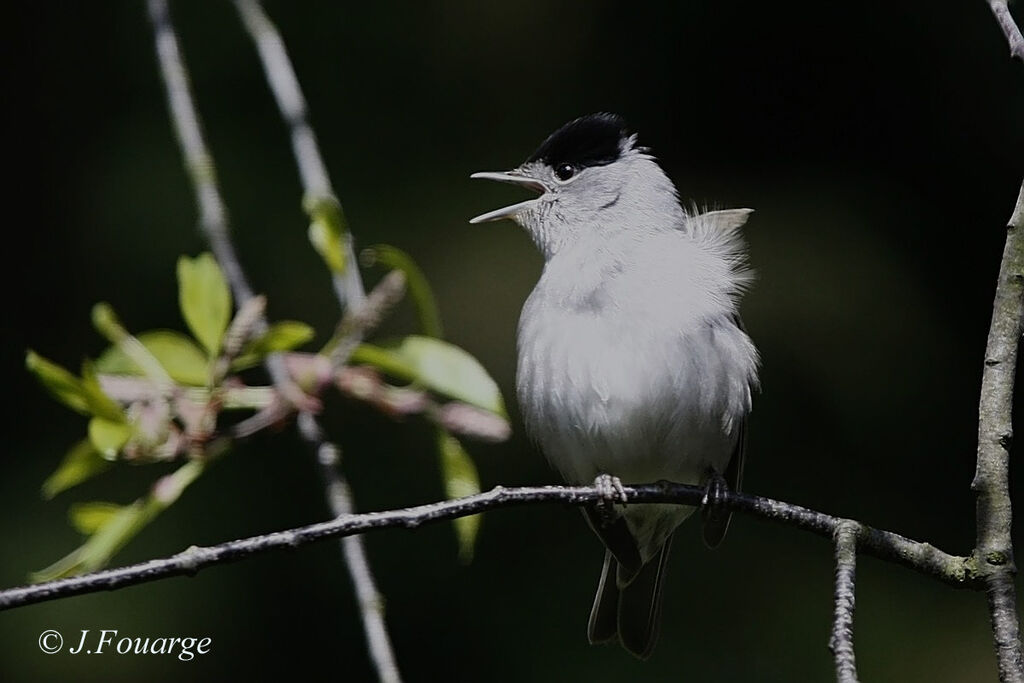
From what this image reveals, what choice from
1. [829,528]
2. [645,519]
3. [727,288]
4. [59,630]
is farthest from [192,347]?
[59,630]

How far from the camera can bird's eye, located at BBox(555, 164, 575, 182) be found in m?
3.14

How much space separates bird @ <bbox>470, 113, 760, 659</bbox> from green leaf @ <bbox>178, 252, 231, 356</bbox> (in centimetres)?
95

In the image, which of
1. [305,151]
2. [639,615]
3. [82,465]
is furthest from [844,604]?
[639,615]

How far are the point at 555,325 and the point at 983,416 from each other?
4.24 feet

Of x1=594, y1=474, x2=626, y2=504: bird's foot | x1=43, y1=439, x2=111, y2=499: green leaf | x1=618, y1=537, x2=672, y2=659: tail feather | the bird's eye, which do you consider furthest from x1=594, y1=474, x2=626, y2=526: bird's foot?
the bird's eye

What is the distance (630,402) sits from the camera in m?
2.57

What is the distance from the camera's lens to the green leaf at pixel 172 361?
1631 millimetres

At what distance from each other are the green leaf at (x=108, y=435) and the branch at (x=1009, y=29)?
1.19 metres

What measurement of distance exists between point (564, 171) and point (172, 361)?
171 centimetres

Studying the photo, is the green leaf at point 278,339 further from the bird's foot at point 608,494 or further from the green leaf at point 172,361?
the bird's foot at point 608,494

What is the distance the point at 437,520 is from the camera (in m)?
1.39

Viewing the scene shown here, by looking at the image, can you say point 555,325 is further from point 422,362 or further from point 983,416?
point 983,416

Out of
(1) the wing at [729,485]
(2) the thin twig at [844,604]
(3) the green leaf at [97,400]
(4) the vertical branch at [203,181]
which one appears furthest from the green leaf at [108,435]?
(1) the wing at [729,485]

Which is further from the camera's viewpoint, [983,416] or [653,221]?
[653,221]
